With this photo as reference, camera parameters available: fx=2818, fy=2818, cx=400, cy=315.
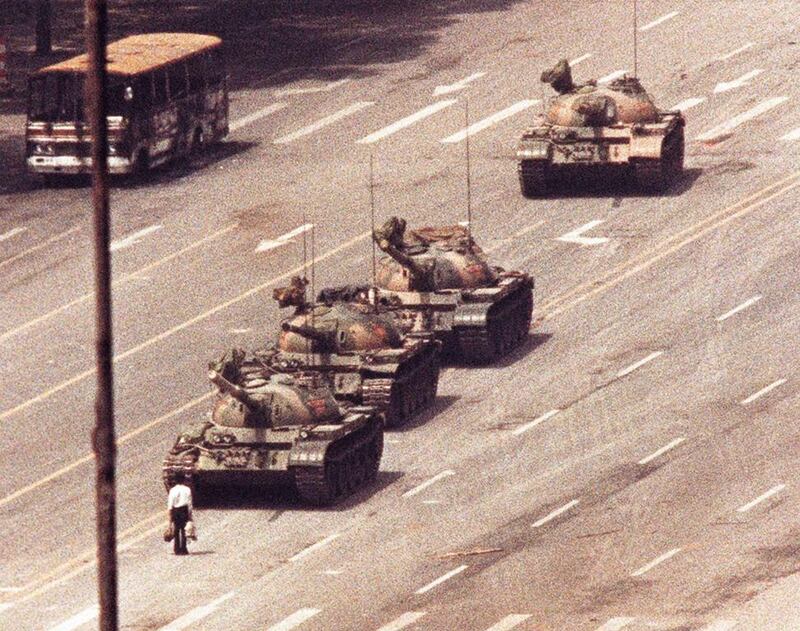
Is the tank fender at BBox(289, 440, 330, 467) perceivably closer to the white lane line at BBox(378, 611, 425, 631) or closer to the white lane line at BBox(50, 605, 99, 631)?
the white lane line at BBox(50, 605, 99, 631)

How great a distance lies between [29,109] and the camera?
248 feet

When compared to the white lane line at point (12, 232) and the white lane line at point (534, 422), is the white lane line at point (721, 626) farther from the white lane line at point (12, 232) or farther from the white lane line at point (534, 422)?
the white lane line at point (12, 232)

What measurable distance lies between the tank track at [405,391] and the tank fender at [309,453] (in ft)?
16.9

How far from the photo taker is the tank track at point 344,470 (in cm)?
4916

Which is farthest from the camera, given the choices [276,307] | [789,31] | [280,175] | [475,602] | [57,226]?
[789,31]

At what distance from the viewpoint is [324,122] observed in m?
84.0

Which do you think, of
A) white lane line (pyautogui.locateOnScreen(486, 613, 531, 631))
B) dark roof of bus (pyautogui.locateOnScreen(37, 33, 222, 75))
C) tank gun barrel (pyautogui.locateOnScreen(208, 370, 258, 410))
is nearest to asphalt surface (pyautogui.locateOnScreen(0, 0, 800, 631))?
white lane line (pyautogui.locateOnScreen(486, 613, 531, 631))

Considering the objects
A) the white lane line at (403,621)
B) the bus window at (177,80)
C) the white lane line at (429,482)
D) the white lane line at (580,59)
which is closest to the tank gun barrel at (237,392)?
the white lane line at (429,482)

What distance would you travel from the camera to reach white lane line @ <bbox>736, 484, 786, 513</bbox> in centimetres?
4866

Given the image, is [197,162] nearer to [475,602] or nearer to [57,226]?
[57,226]

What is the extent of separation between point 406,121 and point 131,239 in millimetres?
13727

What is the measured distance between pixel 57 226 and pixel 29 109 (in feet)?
12.8

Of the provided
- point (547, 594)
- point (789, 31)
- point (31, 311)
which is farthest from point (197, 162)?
point (547, 594)

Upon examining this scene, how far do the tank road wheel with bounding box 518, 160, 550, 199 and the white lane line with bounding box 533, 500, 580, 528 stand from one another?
2433cm
